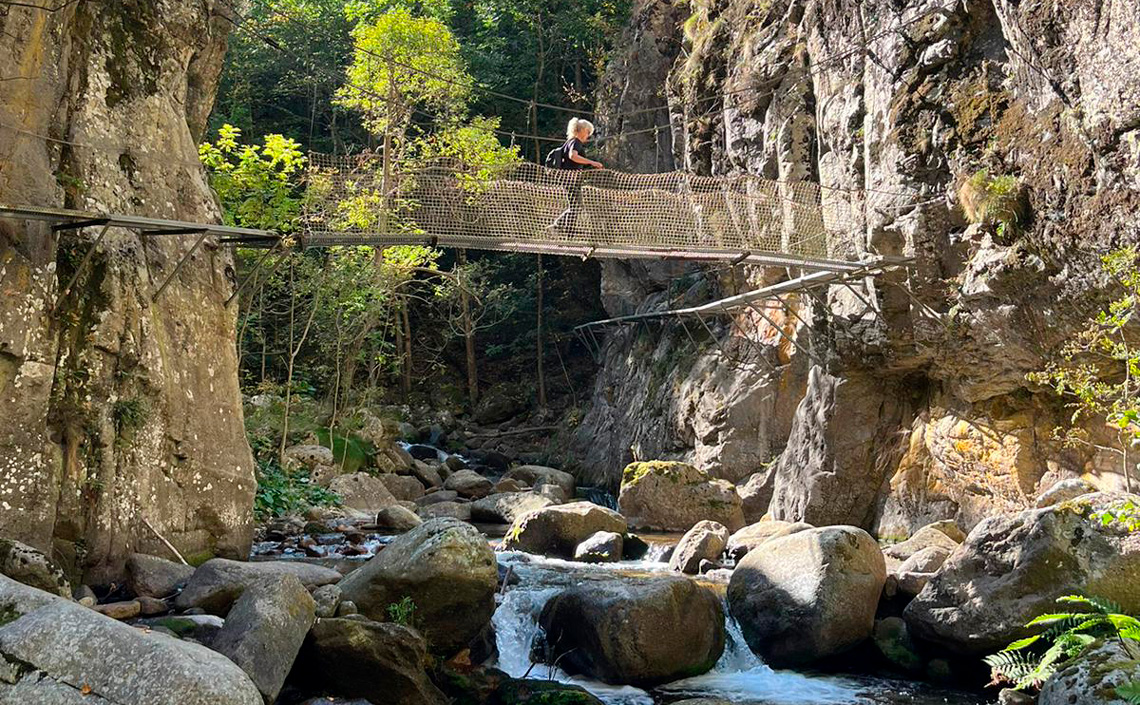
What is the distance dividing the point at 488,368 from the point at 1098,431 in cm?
1988

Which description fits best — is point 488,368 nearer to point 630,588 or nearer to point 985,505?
point 985,505

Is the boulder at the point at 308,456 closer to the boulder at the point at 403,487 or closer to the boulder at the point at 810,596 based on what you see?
the boulder at the point at 403,487

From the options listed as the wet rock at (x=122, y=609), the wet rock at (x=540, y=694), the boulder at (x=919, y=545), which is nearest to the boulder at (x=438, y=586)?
the wet rock at (x=540, y=694)

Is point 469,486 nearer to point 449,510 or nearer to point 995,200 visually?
point 449,510

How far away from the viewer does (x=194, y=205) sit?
1000cm

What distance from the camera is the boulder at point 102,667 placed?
4746 millimetres

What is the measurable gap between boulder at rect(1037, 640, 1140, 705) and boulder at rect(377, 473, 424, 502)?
1269 centimetres

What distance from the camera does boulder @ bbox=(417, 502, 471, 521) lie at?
52.9 feet

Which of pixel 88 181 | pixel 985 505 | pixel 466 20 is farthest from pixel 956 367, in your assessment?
pixel 466 20

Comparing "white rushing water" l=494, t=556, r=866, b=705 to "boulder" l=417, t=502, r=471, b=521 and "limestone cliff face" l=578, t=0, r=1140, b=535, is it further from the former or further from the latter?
"boulder" l=417, t=502, r=471, b=521

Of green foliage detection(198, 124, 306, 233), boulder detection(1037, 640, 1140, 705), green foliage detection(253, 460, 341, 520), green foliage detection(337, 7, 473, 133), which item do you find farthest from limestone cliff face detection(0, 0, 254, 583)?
boulder detection(1037, 640, 1140, 705)

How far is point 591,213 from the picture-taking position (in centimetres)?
1224

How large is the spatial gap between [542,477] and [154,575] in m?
12.2

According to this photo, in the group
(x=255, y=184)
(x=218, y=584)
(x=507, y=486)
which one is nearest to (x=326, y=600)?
(x=218, y=584)
